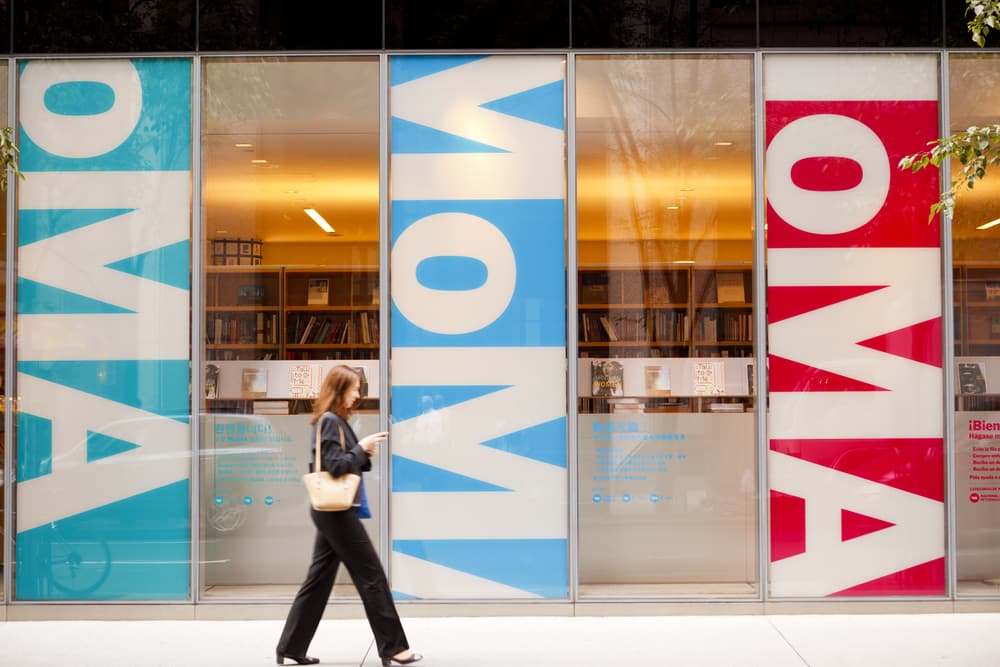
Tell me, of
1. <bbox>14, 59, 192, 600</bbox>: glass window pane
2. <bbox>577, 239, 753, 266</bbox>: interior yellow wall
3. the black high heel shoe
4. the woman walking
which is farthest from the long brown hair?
<bbox>577, 239, 753, 266</bbox>: interior yellow wall

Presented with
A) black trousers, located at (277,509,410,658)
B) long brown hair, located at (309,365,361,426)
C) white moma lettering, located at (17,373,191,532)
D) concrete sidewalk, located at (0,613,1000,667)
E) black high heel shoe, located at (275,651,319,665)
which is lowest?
concrete sidewalk, located at (0,613,1000,667)

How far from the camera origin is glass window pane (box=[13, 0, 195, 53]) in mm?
8453

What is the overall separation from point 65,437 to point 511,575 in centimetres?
402

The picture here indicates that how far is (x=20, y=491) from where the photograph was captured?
8.45m

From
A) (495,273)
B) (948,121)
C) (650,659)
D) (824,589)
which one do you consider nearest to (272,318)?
(495,273)

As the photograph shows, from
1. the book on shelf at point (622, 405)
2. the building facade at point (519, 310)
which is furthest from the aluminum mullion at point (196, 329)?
the book on shelf at point (622, 405)

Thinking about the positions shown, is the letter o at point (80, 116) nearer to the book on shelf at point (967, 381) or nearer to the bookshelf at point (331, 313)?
the bookshelf at point (331, 313)

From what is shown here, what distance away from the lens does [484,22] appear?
27.7 ft

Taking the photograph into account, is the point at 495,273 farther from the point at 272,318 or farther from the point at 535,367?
the point at 272,318

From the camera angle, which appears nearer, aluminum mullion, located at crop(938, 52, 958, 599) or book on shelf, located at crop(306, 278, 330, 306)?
aluminum mullion, located at crop(938, 52, 958, 599)

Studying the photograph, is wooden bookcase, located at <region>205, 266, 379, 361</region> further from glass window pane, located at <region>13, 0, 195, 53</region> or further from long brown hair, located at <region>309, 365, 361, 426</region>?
glass window pane, located at <region>13, 0, 195, 53</region>

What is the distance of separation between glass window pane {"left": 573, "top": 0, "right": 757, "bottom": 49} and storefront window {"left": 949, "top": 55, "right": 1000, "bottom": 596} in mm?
1875

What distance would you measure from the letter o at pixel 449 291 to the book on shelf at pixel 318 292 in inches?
23.2

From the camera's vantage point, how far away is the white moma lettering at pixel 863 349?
8359 mm
